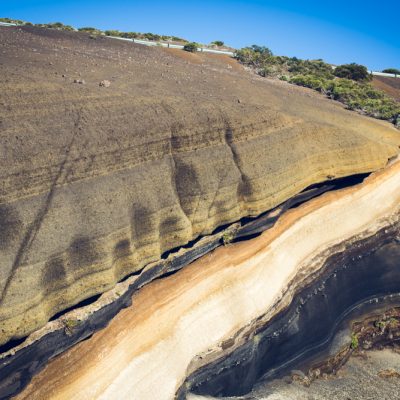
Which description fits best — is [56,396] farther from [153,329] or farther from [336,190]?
[336,190]

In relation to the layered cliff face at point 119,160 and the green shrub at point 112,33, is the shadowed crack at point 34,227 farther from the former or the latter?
the green shrub at point 112,33

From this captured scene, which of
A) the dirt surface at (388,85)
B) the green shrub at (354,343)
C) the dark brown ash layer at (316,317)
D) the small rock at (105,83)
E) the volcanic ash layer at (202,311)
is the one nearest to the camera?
the volcanic ash layer at (202,311)

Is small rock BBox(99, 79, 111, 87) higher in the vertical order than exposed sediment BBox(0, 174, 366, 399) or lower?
higher

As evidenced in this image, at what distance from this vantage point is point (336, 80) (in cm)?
4981

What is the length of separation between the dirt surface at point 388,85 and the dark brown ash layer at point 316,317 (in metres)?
30.4

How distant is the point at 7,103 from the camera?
60.2 feet

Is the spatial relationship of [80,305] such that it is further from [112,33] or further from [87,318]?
[112,33]

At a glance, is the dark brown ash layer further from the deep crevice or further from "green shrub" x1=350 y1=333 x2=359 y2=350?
the deep crevice

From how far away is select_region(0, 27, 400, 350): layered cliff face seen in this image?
1658 cm

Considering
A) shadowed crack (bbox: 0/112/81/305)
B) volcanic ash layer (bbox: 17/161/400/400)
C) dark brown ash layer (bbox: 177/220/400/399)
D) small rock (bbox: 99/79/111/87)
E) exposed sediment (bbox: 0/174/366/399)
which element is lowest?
dark brown ash layer (bbox: 177/220/400/399)

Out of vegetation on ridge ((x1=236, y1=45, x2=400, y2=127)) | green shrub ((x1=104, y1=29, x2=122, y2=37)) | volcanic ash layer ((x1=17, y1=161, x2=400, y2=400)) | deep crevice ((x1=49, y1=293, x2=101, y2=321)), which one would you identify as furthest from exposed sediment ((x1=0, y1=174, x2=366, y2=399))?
green shrub ((x1=104, y1=29, x2=122, y2=37))

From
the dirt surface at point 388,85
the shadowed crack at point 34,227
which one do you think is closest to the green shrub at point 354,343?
the shadowed crack at point 34,227

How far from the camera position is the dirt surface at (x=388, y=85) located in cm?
5453

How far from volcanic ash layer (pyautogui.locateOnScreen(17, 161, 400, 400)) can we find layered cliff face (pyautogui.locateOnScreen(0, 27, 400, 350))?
249 cm
